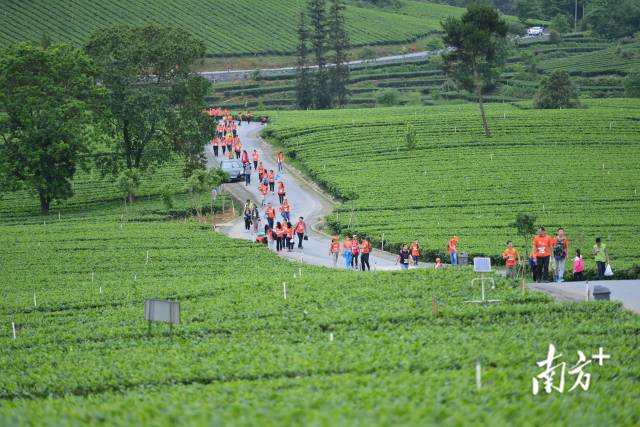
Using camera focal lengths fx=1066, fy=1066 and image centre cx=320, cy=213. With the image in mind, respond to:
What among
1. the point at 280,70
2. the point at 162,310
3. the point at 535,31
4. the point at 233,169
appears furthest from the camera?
the point at 535,31

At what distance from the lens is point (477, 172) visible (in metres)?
64.4

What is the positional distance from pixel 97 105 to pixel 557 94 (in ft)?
151

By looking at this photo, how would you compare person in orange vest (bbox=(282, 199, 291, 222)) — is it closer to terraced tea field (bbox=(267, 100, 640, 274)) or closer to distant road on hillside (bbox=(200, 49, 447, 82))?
terraced tea field (bbox=(267, 100, 640, 274))

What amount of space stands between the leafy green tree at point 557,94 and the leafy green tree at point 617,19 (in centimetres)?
5824

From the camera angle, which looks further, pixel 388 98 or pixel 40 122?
pixel 388 98

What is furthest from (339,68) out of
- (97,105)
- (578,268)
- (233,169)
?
(578,268)

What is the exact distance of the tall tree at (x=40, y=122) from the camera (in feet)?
208

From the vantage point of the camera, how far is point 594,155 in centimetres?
6925

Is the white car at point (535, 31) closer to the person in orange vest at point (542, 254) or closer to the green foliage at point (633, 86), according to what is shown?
the green foliage at point (633, 86)

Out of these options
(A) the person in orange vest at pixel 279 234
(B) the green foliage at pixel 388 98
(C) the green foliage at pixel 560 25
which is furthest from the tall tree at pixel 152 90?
(C) the green foliage at pixel 560 25

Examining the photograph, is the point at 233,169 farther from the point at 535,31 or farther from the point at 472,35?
the point at 535,31

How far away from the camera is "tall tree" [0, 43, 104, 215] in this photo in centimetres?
6341

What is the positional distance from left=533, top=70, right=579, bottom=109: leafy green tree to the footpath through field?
27.3 m

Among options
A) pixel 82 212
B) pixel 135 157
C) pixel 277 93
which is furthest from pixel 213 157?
pixel 277 93
